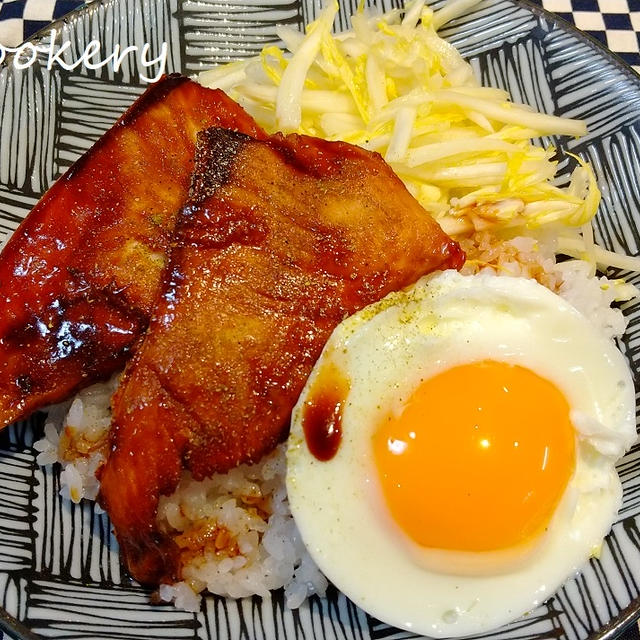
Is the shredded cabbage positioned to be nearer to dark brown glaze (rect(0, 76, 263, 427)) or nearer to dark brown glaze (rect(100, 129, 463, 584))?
dark brown glaze (rect(100, 129, 463, 584))

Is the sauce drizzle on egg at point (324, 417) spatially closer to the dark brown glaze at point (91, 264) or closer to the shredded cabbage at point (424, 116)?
the dark brown glaze at point (91, 264)

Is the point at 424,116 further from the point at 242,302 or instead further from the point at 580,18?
the point at 580,18

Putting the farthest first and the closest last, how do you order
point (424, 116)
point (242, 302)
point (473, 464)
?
point (424, 116)
point (242, 302)
point (473, 464)

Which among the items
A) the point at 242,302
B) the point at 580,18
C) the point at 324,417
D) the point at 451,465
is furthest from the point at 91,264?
the point at 580,18

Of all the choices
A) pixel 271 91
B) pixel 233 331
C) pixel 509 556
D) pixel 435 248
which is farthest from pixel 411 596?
pixel 271 91

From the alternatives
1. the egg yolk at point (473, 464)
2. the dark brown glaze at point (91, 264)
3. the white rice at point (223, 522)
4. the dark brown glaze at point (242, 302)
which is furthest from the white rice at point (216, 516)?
the egg yolk at point (473, 464)

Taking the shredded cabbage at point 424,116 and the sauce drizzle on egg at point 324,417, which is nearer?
the sauce drizzle on egg at point 324,417
